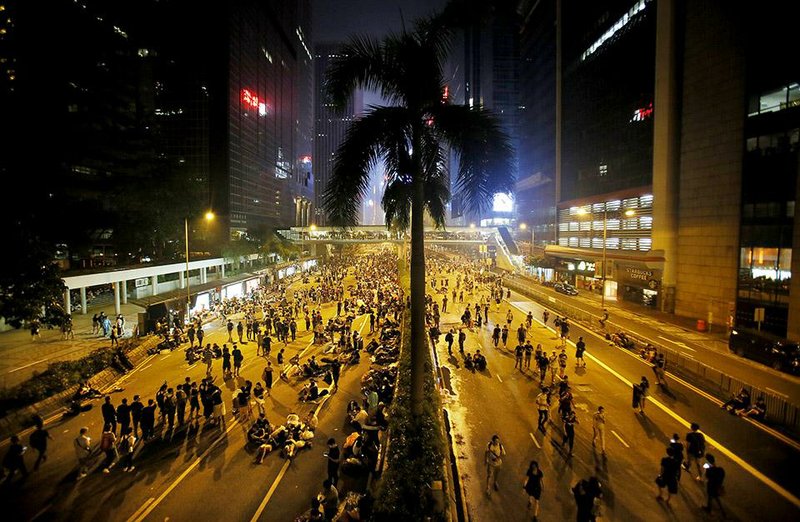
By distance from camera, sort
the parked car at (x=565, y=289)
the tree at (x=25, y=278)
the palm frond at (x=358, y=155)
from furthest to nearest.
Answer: the parked car at (x=565, y=289)
the tree at (x=25, y=278)
the palm frond at (x=358, y=155)

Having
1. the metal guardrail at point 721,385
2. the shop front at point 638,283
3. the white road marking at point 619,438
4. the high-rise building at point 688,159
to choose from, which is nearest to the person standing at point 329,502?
the white road marking at point 619,438

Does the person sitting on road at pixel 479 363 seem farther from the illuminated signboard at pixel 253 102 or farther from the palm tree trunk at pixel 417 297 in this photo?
the illuminated signboard at pixel 253 102

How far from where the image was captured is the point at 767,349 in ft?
63.3

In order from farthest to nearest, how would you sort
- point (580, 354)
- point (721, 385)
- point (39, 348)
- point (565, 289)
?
point (565, 289), point (39, 348), point (580, 354), point (721, 385)

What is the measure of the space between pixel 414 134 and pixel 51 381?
16.0 metres

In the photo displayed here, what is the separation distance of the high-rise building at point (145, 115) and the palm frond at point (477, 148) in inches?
1188

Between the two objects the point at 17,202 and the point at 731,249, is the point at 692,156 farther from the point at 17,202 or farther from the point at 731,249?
the point at 17,202

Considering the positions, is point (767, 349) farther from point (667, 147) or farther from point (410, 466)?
point (410, 466)

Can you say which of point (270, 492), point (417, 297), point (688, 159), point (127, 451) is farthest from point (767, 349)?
point (127, 451)

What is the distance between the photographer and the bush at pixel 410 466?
7098 mm

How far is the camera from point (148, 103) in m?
52.8

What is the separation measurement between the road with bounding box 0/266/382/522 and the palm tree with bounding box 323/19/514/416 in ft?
12.6

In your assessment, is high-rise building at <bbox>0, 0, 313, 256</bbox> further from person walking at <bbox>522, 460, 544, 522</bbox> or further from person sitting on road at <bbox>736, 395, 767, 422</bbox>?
person sitting on road at <bbox>736, 395, 767, 422</bbox>

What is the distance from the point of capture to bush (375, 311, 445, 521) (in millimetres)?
7098
